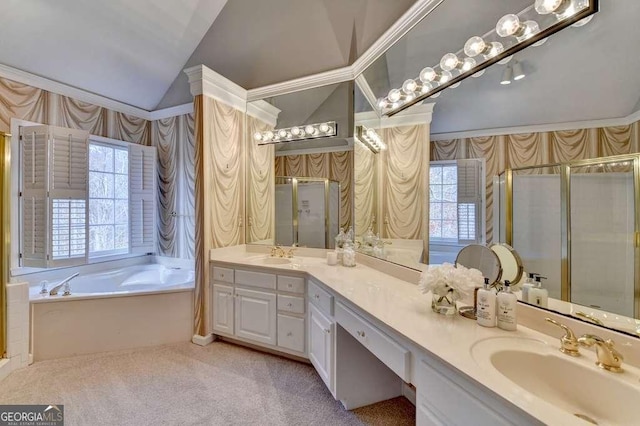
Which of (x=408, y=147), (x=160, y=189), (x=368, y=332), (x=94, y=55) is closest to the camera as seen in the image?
(x=368, y=332)

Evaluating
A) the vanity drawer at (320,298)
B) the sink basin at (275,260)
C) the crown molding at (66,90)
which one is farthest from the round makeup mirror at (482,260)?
the crown molding at (66,90)

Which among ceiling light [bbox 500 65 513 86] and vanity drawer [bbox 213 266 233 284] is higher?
ceiling light [bbox 500 65 513 86]

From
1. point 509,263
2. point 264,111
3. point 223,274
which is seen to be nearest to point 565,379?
point 509,263

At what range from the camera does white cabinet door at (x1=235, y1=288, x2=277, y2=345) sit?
96.6 inches

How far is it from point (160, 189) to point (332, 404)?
340cm

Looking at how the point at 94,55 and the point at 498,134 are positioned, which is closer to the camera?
the point at 498,134

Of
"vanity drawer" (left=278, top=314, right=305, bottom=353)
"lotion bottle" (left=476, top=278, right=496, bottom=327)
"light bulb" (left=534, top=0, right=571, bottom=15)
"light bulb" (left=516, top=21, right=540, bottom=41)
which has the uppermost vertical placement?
"light bulb" (left=534, top=0, right=571, bottom=15)

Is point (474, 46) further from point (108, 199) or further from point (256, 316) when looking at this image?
point (108, 199)

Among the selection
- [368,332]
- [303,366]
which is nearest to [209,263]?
[303,366]

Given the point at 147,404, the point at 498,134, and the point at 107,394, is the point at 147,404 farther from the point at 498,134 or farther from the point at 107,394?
the point at 498,134

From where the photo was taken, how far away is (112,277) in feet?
10.9

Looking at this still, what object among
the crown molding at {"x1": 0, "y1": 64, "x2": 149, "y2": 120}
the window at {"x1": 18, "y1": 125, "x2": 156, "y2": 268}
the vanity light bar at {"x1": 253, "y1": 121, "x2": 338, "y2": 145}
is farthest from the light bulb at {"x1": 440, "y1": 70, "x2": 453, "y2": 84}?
the crown molding at {"x1": 0, "y1": 64, "x2": 149, "y2": 120}

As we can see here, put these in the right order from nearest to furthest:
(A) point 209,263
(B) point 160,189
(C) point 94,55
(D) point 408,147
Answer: (D) point 408,147 → (A) point 209,263 → (C) point 94,55 → (B) point 160,189

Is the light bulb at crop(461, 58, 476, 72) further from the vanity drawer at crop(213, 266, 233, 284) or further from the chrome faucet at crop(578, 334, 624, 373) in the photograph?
the vanity drawer at crop(213, 266, 233, 284)
